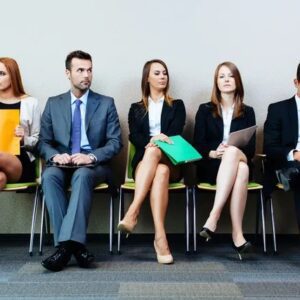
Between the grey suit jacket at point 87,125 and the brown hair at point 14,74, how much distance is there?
0.26 m

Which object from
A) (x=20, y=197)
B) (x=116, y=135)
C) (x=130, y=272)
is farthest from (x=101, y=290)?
(x=20, y=197)

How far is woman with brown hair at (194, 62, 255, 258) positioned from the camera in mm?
3207

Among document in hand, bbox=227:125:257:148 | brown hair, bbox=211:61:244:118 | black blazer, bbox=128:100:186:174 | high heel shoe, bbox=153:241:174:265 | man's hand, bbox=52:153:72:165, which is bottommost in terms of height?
high heel shoe, bbox=153:241:174:265

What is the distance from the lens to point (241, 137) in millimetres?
3295

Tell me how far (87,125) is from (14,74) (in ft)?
2.26

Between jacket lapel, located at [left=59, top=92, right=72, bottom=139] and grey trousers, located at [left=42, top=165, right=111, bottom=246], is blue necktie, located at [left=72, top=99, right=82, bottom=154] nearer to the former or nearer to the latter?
jacket lapel, located at [left=59, top=92, right=72, bottom=139]

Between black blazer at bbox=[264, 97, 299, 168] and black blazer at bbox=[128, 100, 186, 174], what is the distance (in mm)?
645

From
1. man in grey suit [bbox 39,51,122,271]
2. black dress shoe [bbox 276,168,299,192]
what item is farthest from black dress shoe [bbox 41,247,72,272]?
black dress shoe [bbox 276,168,299,192]

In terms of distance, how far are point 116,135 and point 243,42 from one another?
52.7 inches

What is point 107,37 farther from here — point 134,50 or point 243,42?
point 243,42

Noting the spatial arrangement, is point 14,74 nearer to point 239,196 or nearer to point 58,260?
point 58,260

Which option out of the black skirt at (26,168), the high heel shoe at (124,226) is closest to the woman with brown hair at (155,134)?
the high heel shoe at (124,226)

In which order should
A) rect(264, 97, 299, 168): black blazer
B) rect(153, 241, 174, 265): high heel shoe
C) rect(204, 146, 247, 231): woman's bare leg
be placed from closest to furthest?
1. rect(153, 241, 174, 265): high heel shoe
2. rect(204, 146, 247, 231): woman's bare leg
3. rect(264, 97, 299, 168): black blazer

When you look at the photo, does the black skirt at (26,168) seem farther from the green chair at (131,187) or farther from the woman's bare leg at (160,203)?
the woman's bare leg at (160,203)
